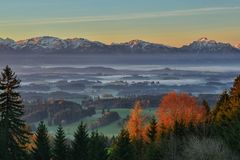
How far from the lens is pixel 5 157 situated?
4794 cm

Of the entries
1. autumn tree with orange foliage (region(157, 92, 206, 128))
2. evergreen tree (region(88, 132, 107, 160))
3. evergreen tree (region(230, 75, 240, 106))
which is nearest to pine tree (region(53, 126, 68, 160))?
evergreen tree (region(88, 132, 107, 160))

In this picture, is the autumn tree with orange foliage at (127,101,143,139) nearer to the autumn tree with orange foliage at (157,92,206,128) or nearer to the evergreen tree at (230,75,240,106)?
the autumn tree with orange foliage at (157,92,206,128)

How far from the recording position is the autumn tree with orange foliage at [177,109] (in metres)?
99.3

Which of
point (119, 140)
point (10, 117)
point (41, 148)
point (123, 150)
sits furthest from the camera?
point (119, 140)

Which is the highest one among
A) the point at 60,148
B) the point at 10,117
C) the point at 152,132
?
the point at 10,117

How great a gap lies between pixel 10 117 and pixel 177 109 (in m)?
60.8

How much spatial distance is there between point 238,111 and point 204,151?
780 centimetres

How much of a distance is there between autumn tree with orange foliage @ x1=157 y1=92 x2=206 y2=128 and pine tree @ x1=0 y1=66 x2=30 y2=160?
173 ft

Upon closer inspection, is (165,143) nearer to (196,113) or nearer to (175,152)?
(175,152)

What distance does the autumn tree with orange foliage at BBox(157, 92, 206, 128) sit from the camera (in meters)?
99.3

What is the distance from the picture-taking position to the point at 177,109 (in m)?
104

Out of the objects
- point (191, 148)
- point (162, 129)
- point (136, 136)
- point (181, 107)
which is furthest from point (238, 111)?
point (181, 107)

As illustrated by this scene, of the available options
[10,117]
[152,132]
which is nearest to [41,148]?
[10,117]

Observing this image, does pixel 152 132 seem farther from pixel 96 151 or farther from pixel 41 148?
pixel 41 148
